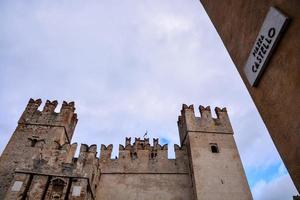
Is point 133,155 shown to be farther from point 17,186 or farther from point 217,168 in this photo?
point 17,186

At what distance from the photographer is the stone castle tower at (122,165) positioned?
9.67 metres

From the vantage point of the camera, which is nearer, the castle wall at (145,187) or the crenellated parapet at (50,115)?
the castle wall at (145,187)

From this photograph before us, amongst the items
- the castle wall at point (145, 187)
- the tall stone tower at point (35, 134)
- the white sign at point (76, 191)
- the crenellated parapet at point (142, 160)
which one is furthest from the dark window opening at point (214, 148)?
the tall stone tower at point (35, 134)

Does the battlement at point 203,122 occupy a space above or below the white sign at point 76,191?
above

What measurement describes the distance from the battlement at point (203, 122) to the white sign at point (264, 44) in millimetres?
10746

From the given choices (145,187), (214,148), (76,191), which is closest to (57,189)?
(76,191)

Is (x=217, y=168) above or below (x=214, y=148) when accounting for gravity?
below

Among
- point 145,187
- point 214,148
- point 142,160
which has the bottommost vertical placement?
point 145,187

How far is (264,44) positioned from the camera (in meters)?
3.01

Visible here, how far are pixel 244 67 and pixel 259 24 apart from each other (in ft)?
2.29

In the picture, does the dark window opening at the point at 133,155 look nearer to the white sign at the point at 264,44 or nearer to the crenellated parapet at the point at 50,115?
the crenellated parapet at the point at 50,115

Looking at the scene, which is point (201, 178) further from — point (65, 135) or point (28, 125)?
point (28, 125)

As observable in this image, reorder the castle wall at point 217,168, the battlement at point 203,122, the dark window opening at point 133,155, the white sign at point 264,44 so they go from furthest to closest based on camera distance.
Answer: the battlement at point 203,122 < the dark window opening at point 133,155 < the castle wall at point 217,168 < the white sign at point 264,44

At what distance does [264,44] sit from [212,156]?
10790 millimetres
